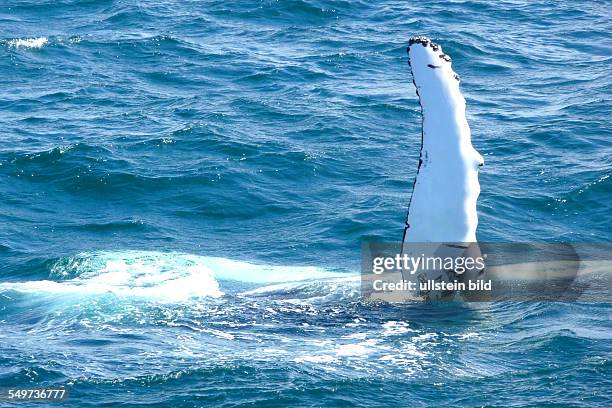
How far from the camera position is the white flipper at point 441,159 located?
22.7 metres

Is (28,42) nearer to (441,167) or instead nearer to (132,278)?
(132,278)

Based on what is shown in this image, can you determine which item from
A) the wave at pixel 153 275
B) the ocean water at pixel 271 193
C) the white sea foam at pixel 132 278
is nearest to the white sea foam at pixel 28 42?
the ocean water at pixel 271 193

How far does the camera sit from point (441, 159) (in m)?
23.1

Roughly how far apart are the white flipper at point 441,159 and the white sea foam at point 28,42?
3314 cm

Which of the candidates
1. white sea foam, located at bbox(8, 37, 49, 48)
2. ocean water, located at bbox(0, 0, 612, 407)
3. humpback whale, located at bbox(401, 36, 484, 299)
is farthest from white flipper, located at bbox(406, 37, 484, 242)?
white sea foam, located at bbox(8, 37, 49, 48)

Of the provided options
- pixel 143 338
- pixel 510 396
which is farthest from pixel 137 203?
pixel 510 396

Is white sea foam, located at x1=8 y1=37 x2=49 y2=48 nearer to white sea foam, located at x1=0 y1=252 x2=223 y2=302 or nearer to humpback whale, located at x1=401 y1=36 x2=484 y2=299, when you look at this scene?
white sea foam, located at x1=0 y1=252 x2=223 y2=302

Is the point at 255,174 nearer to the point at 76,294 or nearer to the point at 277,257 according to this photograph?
the point at 277,257

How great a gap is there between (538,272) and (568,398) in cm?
556

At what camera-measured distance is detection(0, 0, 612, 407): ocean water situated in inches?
896

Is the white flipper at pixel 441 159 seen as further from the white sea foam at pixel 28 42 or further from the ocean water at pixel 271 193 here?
the white sea foam at pixel 28 42

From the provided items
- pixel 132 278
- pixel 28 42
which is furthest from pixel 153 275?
pixel 28 42

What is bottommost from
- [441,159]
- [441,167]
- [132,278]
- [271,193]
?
[132,278]

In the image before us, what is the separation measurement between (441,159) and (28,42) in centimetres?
3400
